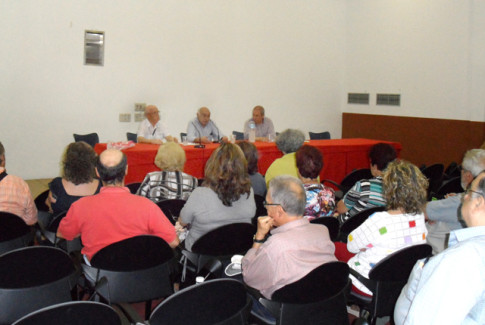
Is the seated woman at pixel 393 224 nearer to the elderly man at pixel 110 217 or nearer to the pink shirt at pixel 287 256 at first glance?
the pink shirt at pixel 287 256

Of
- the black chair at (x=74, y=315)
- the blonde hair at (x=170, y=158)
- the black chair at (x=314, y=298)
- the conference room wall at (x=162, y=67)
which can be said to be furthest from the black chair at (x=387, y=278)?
the conference room wall at (x=162, y=67)

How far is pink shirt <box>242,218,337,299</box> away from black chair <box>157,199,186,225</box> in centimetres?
131

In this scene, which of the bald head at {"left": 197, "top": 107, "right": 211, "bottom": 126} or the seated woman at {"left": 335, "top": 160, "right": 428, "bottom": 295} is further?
the bald head at {"left": 197, "top": 107, "right": 211, "bottom": 126}

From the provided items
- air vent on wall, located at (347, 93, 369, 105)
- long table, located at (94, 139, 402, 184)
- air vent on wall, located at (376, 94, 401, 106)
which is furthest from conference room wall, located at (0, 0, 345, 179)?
long table, located at (94, 139, 402, 184)

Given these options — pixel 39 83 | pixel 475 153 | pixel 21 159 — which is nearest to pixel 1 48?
pixel 39 83

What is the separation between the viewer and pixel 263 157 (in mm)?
6930

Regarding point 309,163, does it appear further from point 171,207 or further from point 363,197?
point 171,207

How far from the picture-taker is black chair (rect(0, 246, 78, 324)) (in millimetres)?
2217

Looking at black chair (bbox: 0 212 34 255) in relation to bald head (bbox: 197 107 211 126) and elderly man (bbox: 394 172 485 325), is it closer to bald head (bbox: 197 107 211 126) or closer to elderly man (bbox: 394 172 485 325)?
elderly man (bbox: 394 172 485 325)

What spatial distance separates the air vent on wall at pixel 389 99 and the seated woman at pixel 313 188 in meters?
6.89

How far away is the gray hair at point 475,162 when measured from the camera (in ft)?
12.5

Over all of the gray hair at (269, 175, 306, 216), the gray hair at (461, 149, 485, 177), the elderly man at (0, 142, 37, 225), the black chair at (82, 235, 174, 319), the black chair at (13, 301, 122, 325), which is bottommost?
the black chair at (82, 235, 174, 319)

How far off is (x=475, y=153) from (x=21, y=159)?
6786 mm

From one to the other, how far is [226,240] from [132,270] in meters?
0.59
